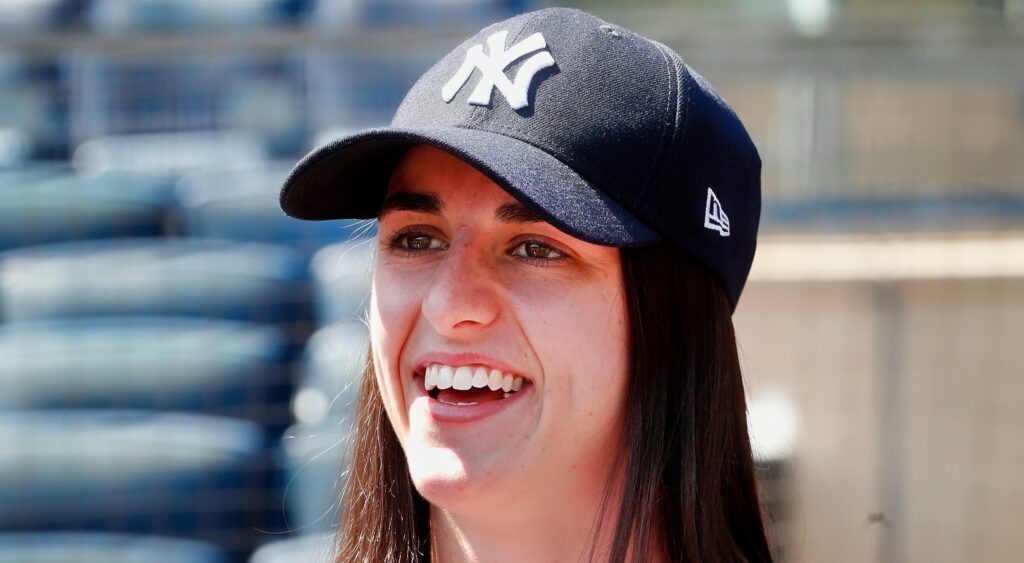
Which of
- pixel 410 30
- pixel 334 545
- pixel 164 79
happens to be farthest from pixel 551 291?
pixel 164 79

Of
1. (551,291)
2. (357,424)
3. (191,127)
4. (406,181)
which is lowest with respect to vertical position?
(357,424)

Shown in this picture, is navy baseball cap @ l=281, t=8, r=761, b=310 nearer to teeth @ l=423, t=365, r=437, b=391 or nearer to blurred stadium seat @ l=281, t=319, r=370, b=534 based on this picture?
teeth @ l=423, t=365, r=437, b=391

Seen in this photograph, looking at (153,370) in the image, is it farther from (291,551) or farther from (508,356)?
(508,356)

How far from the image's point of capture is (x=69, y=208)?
350cm

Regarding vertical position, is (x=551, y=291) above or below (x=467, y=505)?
above

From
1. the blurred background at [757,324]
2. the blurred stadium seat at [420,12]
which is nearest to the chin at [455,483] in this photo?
the blurred background at [757,324]

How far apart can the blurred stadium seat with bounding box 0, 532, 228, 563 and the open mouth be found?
194 cm

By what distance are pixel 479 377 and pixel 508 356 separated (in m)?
0.05

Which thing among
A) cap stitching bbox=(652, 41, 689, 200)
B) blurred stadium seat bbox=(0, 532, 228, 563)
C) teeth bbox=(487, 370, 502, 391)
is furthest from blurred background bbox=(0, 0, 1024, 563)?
cap stitching bbox=(652, 41, 689, 200)

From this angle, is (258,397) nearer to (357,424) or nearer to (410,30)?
(410,30)

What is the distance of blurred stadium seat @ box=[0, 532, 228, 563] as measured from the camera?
3068mm

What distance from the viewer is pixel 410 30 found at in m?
3.25

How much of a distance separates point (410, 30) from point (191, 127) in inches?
31.5

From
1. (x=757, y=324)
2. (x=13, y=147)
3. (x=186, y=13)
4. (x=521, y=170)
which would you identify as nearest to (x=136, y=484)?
(x=13, y=147)
